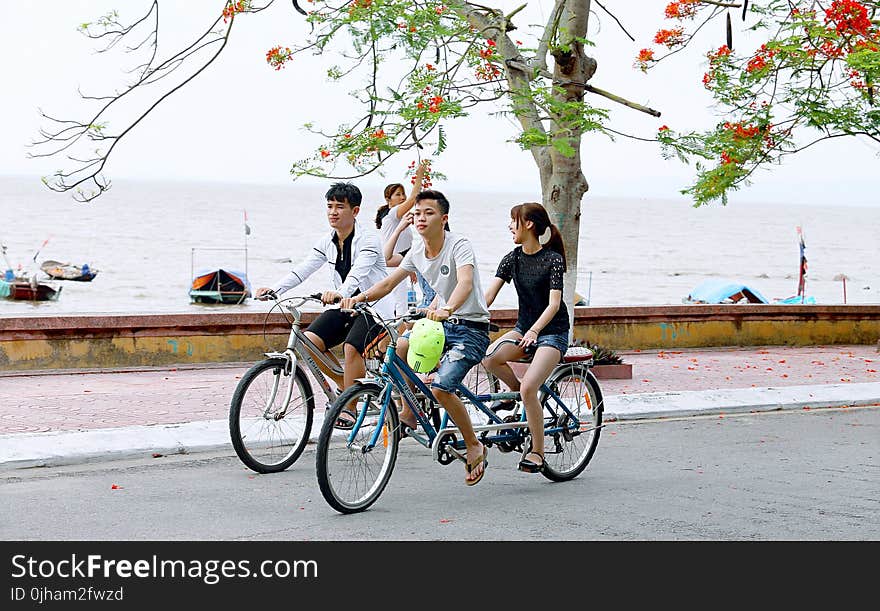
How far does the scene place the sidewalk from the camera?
9.28m

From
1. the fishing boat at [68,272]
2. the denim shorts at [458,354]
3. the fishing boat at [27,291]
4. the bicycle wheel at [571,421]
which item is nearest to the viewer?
the denim shorts at [458,354]

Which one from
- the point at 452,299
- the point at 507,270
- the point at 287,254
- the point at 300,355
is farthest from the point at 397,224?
the point at 287,254

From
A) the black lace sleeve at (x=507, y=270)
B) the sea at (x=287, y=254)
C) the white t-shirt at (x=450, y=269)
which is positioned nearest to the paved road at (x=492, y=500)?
the white t-shirt at (x=450, y=269)

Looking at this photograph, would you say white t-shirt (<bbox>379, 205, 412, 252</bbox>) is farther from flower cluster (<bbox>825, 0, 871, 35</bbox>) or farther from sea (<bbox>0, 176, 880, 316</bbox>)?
sea (<bbox>0, 176, 880, 316</bbox>)

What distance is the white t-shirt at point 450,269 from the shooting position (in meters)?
7.57

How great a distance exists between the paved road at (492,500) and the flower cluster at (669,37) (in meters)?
7.74

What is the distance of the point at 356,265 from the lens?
845 cm

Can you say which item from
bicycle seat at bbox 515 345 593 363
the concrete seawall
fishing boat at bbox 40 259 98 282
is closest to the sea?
fishing boat at bbox 40 259 98 282

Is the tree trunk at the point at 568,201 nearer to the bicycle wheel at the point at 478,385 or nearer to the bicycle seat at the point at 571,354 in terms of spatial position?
the bicycle wheel at the point at 478,385

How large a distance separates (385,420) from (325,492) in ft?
2.14

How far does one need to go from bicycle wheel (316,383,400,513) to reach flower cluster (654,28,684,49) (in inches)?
403

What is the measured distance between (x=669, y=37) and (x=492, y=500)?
10.2 m
